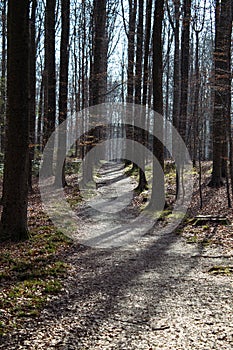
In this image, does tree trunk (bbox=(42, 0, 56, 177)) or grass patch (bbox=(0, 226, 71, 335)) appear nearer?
grass patch (bbox=(0, 226, 71, 335))

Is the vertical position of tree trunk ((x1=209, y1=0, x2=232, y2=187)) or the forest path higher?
tree trunk ((x1=209, y1=0, x2=232, y2=187))

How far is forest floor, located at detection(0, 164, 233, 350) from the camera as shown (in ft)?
14.3

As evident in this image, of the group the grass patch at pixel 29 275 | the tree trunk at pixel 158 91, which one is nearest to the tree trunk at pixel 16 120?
the grass patch at pixel 29 275

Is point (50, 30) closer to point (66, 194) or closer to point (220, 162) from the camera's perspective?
point (66, 194)

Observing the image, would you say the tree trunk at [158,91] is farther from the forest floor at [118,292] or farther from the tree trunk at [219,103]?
the forest floor at [118,292]

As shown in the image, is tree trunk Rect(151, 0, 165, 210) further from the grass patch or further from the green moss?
the green moss

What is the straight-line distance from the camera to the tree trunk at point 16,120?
7.96 meters

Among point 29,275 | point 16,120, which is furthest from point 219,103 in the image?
point 29,275

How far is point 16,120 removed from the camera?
26.6 feet

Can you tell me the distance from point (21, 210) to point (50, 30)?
10938 mm

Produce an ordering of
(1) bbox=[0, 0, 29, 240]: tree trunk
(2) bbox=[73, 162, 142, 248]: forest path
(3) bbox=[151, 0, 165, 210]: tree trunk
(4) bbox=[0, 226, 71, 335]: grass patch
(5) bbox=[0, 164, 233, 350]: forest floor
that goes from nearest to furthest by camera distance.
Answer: (5) bbox=[0, 164, 233, 350]: forest floor → (4) bbox=[0, 226, 71, 335]: grass patch → (1) bbox=[0, 0, 29, 240]: tree trunk → (2) bbox=[73, 162, 142, 248]: forest path → (3) bbox=[151, 0, 165, 210]: tree trunk

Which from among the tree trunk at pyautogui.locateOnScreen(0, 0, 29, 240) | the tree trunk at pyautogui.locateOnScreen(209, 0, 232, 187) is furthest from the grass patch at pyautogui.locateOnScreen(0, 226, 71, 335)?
the tree trunk at pyautogui.locateOnScreen(209, 0, 232, 187)

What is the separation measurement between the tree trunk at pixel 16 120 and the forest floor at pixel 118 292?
69 cm

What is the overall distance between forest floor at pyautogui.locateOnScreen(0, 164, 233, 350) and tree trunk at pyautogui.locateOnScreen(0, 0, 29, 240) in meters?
0.69
